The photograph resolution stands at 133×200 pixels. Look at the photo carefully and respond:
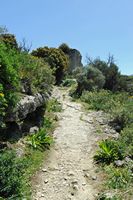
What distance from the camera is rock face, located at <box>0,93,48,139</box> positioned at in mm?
10281

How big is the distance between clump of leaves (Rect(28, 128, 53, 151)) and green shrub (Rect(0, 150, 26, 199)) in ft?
9.50

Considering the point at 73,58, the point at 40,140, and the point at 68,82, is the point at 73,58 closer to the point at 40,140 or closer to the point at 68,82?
the point at 68,82

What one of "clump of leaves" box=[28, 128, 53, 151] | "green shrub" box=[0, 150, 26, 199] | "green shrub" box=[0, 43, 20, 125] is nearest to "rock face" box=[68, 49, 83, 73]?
"clump of leaves" box=[28, 128, 53, 151]

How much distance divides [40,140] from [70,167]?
6.00 ft

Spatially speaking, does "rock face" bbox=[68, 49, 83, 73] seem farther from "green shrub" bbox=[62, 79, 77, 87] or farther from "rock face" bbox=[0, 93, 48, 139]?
"rock face" bbox=[0, 93, 48, 139]

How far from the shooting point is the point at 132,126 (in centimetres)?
1430

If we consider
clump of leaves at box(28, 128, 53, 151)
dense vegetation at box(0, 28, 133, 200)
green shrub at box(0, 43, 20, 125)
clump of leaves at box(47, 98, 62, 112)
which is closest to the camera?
dense vegetation at box(0, 28, 133, 200)

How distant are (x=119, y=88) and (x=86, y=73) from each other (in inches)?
129

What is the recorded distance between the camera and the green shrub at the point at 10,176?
295 inches

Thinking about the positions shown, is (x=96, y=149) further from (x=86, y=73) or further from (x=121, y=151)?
(x=86, y=73)

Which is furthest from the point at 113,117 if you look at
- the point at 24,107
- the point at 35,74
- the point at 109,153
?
the point at 24,107

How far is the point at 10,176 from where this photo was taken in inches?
303

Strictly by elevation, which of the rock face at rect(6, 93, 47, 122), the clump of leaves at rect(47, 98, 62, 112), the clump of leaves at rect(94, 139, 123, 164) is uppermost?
the rock face at rect(6, 93, 47, 122)

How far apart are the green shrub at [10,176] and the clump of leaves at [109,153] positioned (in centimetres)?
333
